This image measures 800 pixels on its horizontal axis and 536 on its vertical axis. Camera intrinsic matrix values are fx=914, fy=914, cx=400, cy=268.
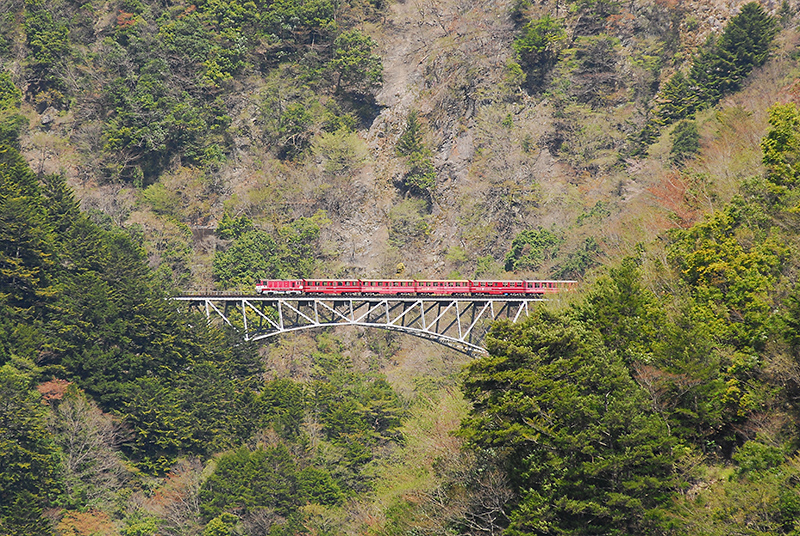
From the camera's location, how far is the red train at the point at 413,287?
5731cm

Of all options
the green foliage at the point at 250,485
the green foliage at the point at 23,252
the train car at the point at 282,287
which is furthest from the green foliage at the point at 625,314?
the green foliage at the point at 23,252

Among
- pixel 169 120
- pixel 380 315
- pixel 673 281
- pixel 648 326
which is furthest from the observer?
pixel 169 120

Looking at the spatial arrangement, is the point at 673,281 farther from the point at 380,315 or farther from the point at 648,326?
the point at 380,315

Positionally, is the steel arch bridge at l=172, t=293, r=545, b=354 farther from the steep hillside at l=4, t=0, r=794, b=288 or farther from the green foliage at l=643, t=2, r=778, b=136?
the green foliage at l=643, t=2, r=778, b=136

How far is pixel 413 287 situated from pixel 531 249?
2319 centimetres

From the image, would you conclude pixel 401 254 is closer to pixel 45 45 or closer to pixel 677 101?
pixel 677 101

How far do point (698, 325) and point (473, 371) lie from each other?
319 inches

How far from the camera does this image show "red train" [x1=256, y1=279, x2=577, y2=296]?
57.3 meters

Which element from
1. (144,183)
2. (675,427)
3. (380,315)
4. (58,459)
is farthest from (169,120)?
(675,427)

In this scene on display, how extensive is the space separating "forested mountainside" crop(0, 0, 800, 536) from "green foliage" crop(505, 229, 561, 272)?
0.70 ft

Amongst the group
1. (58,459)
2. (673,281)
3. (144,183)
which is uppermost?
(673,281)

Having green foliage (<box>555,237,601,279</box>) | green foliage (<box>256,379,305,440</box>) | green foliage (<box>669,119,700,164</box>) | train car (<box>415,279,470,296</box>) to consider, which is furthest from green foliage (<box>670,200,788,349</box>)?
green foliage (<box>669,119,700,164</box>)

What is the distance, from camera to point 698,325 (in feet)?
105

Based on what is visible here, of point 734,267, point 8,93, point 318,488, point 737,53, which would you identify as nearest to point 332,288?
point 318,488
